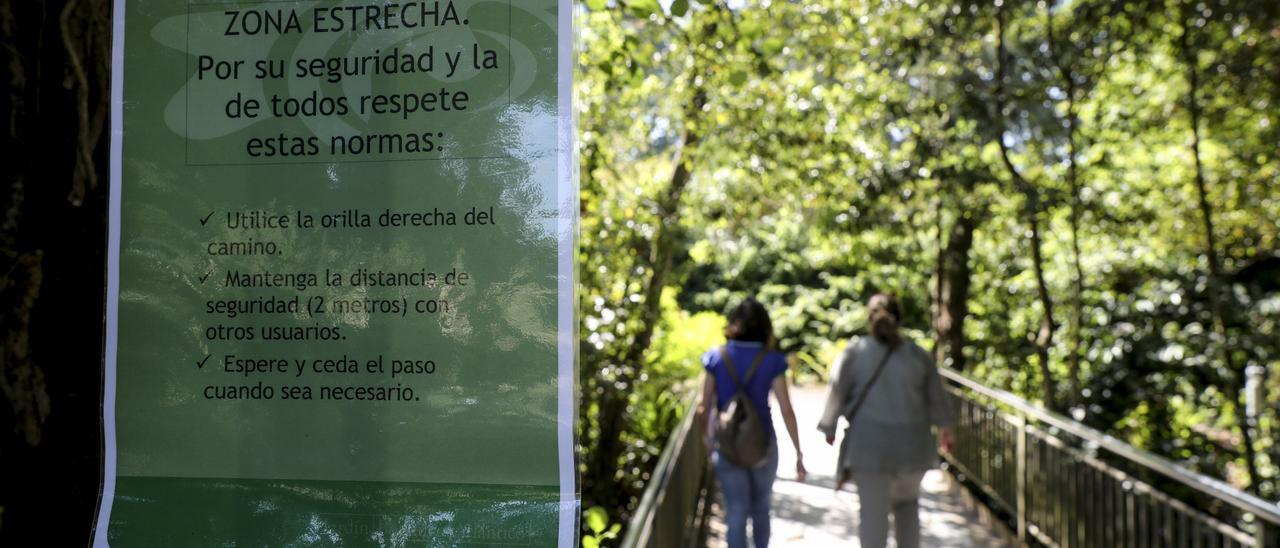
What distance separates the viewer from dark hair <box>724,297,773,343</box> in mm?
5734

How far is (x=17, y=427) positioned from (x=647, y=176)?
288 inches

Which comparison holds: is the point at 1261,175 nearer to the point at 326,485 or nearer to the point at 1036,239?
the point at 1036,239

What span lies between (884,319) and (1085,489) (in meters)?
2.11

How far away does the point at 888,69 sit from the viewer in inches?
347

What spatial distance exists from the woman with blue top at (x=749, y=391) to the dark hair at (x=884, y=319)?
522mm

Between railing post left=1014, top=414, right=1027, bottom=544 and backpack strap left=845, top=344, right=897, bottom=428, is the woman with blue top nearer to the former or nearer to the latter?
backpack strap left=845, top=344, right=897, bottom=428

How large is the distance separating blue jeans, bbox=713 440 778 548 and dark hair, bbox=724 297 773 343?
61cm

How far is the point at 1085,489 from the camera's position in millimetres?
6531

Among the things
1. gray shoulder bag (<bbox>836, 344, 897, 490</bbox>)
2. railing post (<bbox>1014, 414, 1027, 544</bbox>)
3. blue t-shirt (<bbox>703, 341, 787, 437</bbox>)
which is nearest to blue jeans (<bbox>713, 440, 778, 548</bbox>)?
blue t-shirt (<bbox>703, 341, 787, 437</bbox>)

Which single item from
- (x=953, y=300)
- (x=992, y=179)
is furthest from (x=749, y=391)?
(x=953, y=300)

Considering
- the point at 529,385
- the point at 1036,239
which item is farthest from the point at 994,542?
the point at 529,385

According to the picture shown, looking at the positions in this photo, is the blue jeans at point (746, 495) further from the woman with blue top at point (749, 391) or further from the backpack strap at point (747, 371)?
the backpack strap at point (747, 371)

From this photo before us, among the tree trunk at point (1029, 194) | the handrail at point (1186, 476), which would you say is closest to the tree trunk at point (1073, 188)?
the tree trunk at point (1029, 194)

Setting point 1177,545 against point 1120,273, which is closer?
point 1177,545
